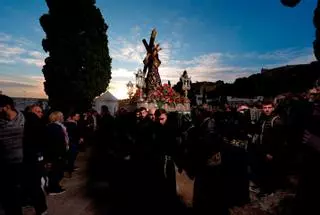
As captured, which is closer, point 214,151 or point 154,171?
point 214,151

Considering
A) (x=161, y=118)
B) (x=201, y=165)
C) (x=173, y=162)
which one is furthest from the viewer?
(x=161, y=118)

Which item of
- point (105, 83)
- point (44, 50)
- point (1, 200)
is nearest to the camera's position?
point (1, 200)

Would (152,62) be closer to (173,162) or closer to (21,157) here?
(173,162)

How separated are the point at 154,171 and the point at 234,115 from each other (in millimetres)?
5354

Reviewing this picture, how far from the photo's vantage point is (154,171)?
4.39 meters

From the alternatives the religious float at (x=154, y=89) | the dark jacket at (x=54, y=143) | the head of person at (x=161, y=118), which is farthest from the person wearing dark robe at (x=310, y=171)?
the religious float at (x=154, y=89)

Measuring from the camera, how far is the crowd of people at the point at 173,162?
9.32 feet

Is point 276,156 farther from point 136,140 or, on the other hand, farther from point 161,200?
point 136,140

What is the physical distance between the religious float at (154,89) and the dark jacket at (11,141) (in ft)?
26.6

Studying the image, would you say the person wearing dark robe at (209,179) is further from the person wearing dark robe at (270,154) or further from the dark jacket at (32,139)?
the dark jacket at (32,139)

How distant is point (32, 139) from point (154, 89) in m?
10.1

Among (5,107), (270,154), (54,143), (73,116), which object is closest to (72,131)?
(73,116)

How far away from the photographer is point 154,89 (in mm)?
13562

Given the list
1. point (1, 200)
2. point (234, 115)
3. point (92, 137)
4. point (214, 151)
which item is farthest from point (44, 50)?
point (214, 151)
